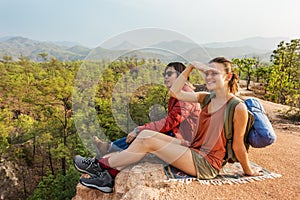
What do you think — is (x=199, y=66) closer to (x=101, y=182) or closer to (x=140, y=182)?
(x=140, y=182)

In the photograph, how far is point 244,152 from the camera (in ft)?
8.27

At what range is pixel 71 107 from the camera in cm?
1036

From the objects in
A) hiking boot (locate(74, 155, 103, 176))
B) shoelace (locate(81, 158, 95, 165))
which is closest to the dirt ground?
hiking boot (locate(74, 155, 103, 176))

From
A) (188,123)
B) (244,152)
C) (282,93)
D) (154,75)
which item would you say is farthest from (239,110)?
(282,93)

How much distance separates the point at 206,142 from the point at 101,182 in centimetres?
120

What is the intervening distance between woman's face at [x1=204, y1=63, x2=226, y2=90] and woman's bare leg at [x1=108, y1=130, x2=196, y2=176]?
690mm

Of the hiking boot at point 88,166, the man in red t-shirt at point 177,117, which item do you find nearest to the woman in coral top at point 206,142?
the hiking boot at point 88,166

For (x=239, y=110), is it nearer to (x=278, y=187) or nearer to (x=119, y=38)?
(x=278, y=187)

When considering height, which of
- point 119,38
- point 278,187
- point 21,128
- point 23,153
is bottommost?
point 23,153

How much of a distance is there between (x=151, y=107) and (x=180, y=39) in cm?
129

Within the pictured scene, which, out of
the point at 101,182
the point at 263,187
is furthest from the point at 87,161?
the point at 263,187

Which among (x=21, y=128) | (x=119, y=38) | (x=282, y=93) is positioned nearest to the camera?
(x=119, y=38)

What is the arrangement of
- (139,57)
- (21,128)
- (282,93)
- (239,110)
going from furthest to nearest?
(21,128), (282,93), (139,57), (239,110)

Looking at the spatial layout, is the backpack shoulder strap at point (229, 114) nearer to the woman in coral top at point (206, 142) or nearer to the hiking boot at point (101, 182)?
the woman in coral top at point (206, 142)
